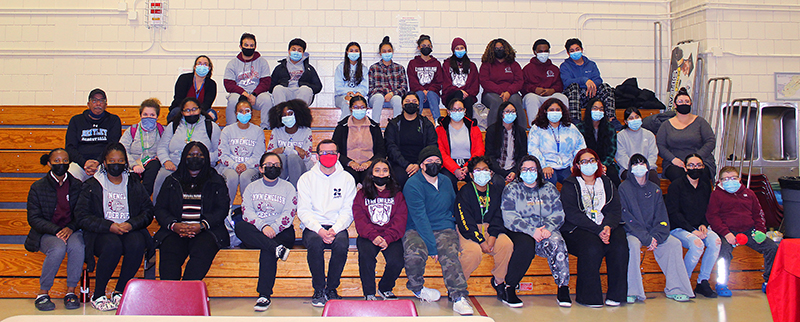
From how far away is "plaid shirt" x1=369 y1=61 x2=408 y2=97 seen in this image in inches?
265

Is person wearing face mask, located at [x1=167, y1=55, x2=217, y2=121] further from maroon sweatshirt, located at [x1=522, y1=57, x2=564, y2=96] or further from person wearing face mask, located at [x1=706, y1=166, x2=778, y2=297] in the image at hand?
person wearing face mask, located at [x1=706, y1=166, x2=778, y2=297]

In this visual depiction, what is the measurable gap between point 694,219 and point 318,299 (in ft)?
12.2

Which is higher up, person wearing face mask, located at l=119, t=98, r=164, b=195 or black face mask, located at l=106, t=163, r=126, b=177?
person wearing face mask, located at l=119, t=98, r=164, b=195

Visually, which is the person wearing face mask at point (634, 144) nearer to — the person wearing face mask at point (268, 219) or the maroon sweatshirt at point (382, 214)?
the maroon sweatshirt at point (382, 214)

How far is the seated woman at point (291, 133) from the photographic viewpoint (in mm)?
5566

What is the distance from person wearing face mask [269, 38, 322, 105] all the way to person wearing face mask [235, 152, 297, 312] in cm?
196

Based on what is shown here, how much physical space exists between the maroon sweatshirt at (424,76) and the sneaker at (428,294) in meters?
3.11

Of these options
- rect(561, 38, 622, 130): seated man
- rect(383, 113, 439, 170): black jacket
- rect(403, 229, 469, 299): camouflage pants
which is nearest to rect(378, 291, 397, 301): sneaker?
rect(403, 229, 469, 299): camouflage pants

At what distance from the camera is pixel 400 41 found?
8094 millimetres

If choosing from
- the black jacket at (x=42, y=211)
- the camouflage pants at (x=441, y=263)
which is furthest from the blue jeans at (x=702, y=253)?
A: the black jacket at (x=42, y=211)

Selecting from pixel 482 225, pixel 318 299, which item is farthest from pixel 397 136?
pixel 318 299

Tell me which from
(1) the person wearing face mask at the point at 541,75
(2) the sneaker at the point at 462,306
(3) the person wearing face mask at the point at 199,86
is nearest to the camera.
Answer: (2) the sneaker at the point at 462,306

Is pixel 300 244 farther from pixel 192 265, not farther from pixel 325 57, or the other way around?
A: pixel 325 57

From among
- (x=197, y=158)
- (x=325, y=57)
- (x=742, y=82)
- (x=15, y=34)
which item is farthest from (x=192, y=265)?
(x=742, y=82)
